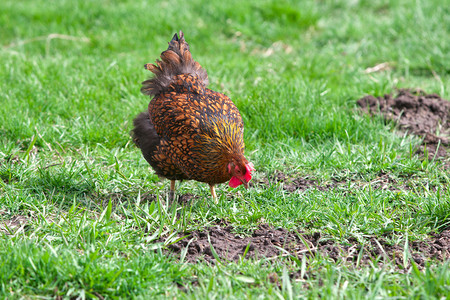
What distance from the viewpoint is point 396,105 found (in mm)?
5566

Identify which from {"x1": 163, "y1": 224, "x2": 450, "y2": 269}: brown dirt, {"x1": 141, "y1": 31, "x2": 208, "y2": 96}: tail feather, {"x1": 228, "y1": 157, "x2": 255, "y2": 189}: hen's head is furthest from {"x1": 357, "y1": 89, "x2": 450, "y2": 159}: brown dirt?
{"x1": 228, "y1": 157, "x2": 255, "y2": 189}: hen's head

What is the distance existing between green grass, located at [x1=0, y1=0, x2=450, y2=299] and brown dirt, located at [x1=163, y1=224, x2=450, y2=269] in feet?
0.26

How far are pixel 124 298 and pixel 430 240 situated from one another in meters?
2.09

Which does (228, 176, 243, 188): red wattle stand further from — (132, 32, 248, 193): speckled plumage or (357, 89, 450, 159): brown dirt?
(357, 89, 450, 159): brown dirt

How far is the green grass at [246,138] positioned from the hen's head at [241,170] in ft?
0.95

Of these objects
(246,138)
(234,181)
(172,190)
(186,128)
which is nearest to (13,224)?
(172,190)

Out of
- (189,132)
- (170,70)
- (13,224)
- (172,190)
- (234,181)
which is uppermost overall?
(170,70)

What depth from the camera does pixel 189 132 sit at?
3777 millimetres

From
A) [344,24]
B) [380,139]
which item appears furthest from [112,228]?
[344,24]

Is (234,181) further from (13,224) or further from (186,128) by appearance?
(13,224)

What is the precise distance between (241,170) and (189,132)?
481 mm

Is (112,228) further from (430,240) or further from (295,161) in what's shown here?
(430,240)

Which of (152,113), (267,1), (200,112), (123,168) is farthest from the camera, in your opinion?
(267,1)

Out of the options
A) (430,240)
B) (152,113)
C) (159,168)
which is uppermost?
(152,113)
